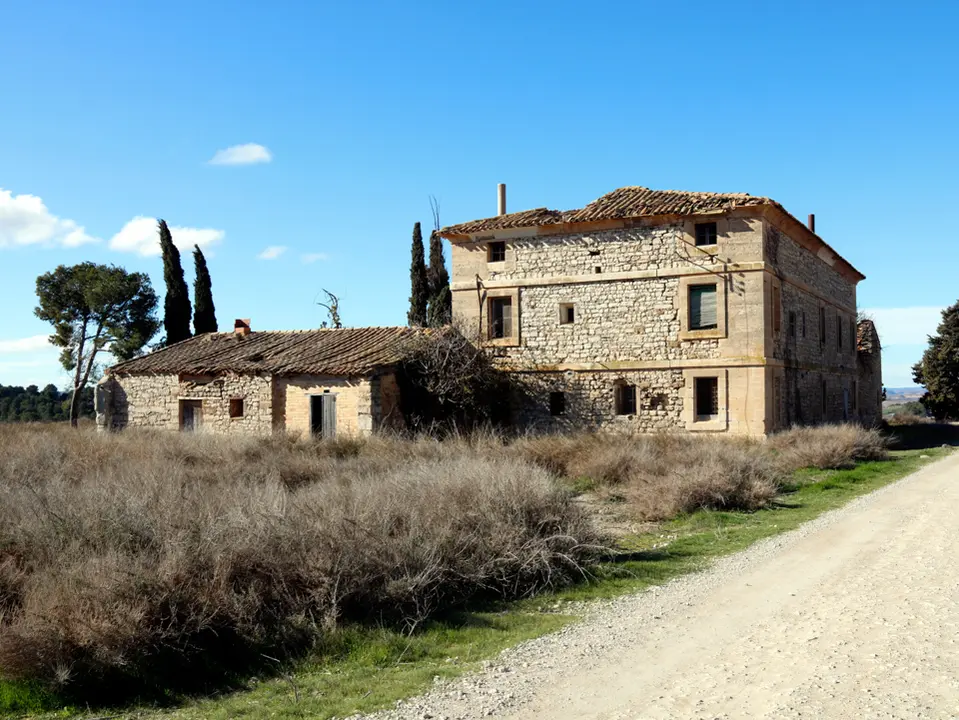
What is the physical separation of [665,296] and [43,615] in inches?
739

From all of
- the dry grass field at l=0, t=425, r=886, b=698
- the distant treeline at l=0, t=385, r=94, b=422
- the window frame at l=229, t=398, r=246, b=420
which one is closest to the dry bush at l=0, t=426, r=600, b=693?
the dry grass field at l=0, t=425, r=886, b=698

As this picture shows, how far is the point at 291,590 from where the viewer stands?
6711 millimetres

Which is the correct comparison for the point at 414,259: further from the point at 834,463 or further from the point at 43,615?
the point at 43,615

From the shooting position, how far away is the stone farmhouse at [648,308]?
70.9 ft

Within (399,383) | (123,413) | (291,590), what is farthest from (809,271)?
(291,590)

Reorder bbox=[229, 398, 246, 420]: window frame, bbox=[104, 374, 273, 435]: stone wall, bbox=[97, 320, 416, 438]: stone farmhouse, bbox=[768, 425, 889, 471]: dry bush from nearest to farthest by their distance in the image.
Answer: bbox=[768, 425, 889, 471]: dry bush, bbox=[97, 320, 416, 438]: stone farmhouse, bbox=[104, 374, 273, 435]: stone wall, bbox=[229, 398, 246, 420]: window frame

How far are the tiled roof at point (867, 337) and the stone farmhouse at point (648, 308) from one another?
10169 mm

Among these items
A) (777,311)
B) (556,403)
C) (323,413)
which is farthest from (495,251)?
(777,311)

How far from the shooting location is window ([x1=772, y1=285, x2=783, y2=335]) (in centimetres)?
2258

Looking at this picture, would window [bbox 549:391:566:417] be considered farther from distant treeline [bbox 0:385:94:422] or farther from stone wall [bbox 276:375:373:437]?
distant treeline [bbox 0:385:94:422]

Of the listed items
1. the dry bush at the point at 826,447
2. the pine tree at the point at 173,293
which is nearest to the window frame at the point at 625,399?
the dry bush at the point at 826,447

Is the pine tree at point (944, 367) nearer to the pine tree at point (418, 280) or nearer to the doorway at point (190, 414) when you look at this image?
the pine tree at point (418, 280)

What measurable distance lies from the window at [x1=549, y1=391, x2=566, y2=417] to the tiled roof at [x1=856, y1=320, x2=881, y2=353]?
15944mm

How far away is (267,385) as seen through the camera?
22281mm
